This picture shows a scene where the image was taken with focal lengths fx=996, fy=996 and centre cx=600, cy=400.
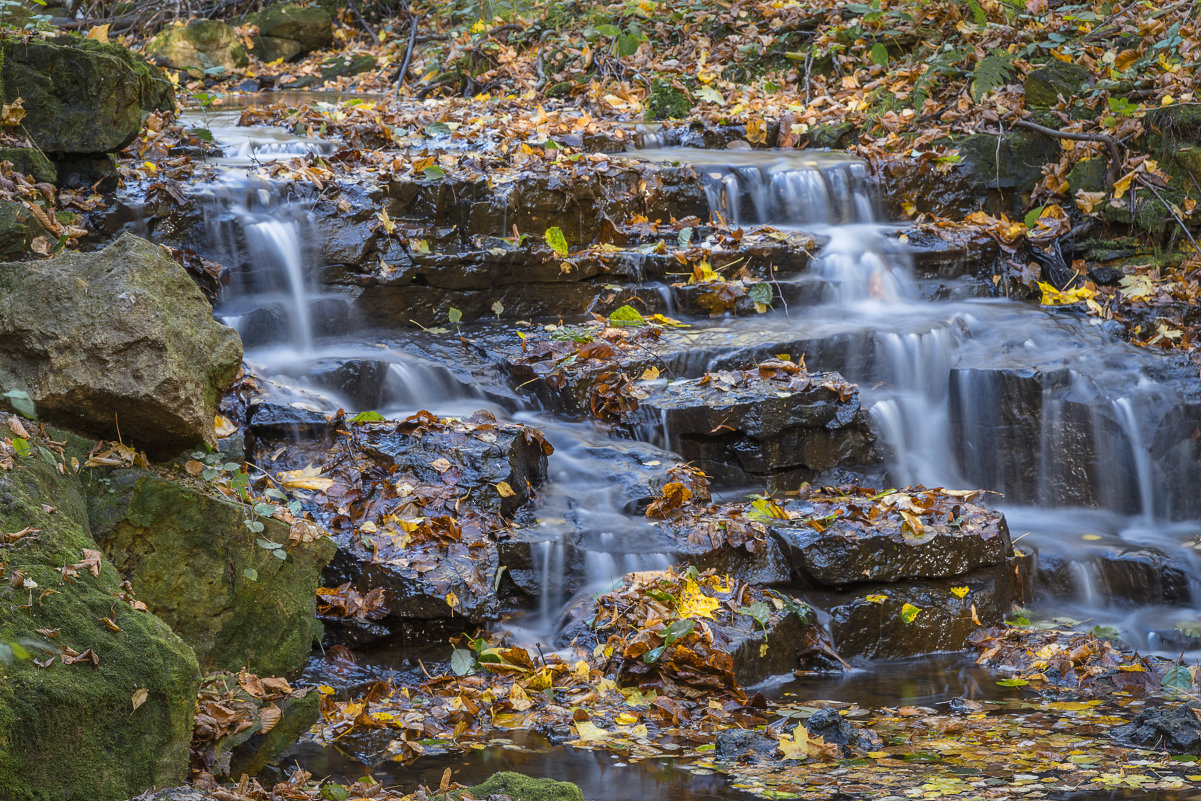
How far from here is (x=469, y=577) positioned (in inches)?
182

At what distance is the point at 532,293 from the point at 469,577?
323 centimetres

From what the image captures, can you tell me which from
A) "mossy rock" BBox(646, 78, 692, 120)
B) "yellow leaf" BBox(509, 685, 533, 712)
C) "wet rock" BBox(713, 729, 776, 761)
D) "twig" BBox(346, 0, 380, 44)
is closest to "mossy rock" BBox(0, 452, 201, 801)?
"yellow leaf" BBox(509, 685, 533, 712)

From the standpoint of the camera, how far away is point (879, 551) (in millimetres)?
5051

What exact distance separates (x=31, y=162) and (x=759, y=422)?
4.69 m

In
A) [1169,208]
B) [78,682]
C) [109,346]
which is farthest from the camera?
[1169,208]

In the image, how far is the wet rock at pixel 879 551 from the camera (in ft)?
16.5

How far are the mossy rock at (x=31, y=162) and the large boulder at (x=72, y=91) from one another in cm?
36

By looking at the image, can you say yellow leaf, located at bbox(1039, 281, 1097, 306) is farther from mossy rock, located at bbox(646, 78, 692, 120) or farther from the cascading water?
mossy rock, located at bbox(646, 78, 692, 120)

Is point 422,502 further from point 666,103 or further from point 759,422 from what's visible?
point 666,103

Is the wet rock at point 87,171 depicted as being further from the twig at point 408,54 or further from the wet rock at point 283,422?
the twig at point 408,54

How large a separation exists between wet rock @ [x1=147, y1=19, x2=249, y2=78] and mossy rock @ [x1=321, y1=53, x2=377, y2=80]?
1232mm

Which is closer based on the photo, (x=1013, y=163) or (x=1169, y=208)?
(x=1169, y=208)

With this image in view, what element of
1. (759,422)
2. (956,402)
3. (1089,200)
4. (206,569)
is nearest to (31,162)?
(206,569)

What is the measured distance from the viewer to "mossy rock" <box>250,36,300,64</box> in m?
16.0
